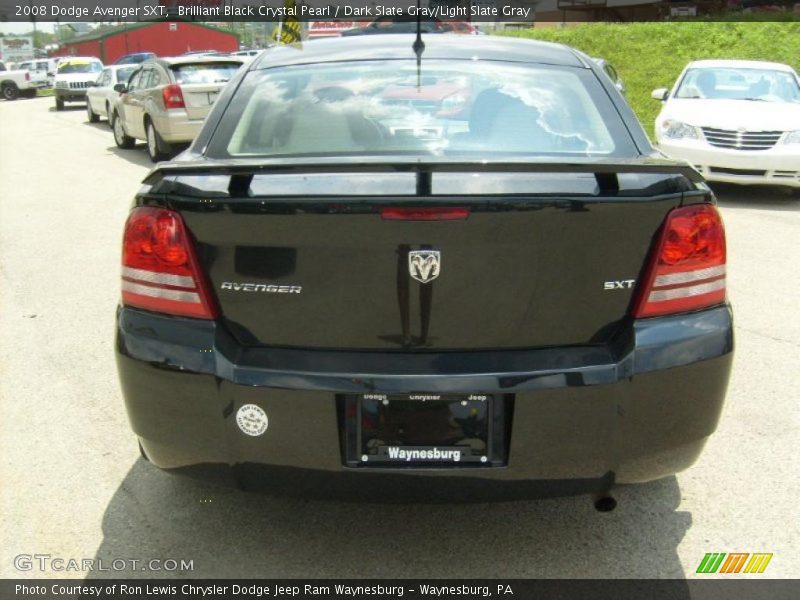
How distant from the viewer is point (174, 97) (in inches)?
515

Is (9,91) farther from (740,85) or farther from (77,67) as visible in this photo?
(740,85)

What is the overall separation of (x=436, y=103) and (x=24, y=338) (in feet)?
10.8

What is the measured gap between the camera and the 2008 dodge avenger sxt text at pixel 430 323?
2475 mm

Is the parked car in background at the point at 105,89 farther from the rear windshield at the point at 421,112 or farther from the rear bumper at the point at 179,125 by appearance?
the rear windshield at the point at 421,112

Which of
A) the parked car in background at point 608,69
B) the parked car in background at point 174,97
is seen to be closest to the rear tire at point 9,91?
the parked car in background at point 174,97

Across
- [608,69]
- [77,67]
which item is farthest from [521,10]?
[608,69]

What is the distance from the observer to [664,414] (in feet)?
8.53

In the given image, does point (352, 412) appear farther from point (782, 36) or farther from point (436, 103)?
point (782, 36)

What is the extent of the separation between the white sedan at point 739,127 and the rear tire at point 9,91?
35311 mm

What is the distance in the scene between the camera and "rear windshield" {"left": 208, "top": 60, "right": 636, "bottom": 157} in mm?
3172

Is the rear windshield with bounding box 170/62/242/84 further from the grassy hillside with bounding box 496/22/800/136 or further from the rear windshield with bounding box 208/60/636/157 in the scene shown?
the rear windshield with bounding box 208/60/636/157

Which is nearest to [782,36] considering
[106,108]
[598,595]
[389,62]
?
[106,108]

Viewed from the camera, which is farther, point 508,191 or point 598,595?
point 598,595
